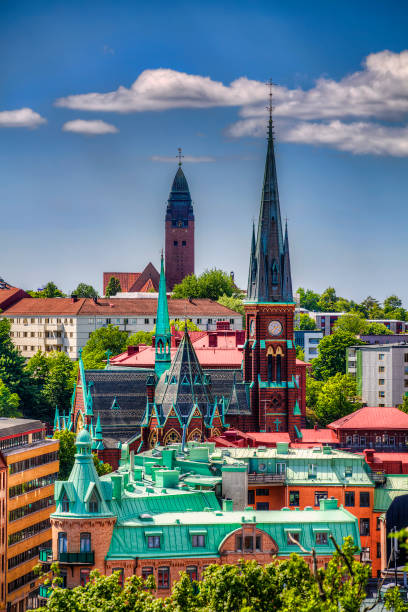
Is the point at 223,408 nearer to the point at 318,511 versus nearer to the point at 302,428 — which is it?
the point at 302,428

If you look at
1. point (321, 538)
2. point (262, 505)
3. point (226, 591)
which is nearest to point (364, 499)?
point (262, 505)

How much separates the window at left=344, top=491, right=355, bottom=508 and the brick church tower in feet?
159

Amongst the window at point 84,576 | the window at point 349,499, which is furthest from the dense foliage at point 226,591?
the window at point 349,499

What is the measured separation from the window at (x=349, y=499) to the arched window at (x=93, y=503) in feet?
106

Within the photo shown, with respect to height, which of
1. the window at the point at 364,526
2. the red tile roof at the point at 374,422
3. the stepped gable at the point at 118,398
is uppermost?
the stepped gable at the point at 118,398

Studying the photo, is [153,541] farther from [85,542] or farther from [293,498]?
[293,498]

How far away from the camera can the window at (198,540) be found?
107 metres

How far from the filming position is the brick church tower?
183375 mm

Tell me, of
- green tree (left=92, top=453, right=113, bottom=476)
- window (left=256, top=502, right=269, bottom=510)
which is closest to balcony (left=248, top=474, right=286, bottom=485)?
window (left=256, top=502, right=269, bottom=510)

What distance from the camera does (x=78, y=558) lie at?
104 metres

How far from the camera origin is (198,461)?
430ft

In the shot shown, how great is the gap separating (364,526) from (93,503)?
3326 centimetres

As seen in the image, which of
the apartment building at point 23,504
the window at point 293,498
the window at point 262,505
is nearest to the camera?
the apartment building at point 23,504

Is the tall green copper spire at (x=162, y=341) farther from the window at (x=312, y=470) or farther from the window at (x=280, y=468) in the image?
the window at (x=312, y=470)
